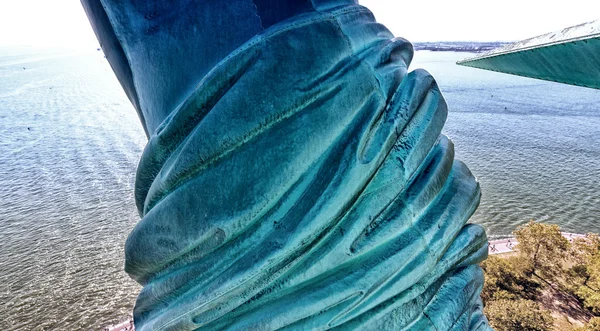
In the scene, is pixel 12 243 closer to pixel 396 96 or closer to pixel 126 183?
pixel 126 183

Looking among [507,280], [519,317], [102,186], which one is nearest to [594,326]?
[519,317]

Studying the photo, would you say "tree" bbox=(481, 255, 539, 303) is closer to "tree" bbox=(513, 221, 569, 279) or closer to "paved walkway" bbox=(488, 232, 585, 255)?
"tree" bbox=(513, 221, 569, 279)

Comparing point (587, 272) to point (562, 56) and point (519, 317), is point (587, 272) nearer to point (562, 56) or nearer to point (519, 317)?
point (519, 317)

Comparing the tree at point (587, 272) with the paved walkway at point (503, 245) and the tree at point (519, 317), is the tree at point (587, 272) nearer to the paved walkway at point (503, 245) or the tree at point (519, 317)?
the tree at point (519, 317)

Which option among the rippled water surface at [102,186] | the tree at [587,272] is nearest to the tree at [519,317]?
the tree at [587,272]

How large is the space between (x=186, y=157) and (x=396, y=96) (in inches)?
27.2

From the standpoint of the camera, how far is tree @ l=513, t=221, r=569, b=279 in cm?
952

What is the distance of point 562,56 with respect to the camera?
1725 mm

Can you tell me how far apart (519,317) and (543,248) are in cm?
302

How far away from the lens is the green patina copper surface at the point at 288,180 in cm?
117

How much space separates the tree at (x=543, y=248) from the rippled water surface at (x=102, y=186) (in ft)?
10.7

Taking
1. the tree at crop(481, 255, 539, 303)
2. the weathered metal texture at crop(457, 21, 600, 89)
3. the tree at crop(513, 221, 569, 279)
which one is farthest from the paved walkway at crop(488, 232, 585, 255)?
the weathered metal texture at crop(457, 21, 600, 89)

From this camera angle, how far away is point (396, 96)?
1317mm

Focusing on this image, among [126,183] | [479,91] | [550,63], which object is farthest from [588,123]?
[550,63]
